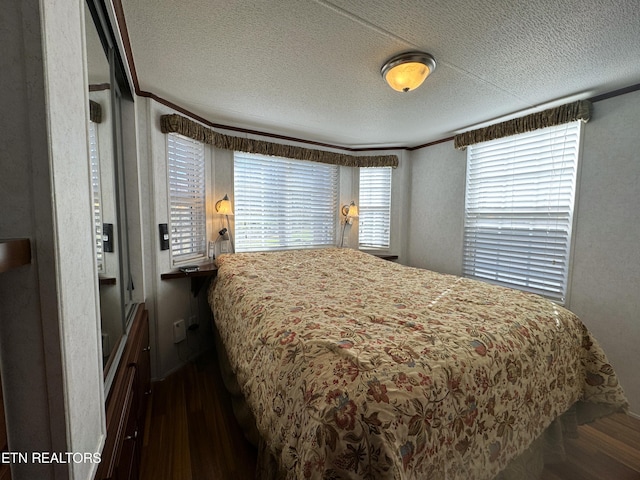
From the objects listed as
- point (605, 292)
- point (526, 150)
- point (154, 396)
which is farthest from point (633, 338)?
point (154, 396)

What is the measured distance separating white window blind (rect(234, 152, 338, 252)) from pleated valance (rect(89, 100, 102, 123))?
176cm

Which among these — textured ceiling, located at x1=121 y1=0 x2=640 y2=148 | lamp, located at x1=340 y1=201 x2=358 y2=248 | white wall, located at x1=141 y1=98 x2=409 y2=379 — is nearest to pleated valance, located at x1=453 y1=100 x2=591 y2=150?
textured ceiling, located at x1=121 y1=0 x2=640 y2=148

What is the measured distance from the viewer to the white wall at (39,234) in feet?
1.51

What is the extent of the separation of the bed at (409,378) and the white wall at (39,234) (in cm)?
61

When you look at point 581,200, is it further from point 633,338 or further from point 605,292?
point 633,338

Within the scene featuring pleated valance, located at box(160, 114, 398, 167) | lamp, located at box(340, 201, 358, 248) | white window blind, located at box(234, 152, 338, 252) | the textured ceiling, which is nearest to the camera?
the textured ceiling

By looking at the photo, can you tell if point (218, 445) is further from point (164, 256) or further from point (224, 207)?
point (224, 207)

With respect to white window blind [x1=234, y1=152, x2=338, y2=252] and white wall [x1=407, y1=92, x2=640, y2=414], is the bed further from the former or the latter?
white window blind [x1=234, y1=152, x2=338, y2=252]

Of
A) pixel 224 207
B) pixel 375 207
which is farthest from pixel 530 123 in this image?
pixel 224 207

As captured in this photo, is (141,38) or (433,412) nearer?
(433,412)

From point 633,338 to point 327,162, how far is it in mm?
3101

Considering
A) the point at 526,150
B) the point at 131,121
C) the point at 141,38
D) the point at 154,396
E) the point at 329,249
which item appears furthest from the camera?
the point at 329,249

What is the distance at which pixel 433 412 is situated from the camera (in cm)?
84

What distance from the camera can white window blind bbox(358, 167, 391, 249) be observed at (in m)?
3.57
